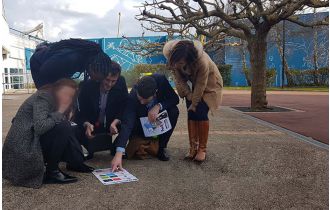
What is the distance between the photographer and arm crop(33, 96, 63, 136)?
2.84 meters

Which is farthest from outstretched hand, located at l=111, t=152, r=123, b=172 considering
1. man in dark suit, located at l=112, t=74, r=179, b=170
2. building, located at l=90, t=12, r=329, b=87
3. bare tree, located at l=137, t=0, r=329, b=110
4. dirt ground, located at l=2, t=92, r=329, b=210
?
building, located at l=90, t=12, r=329, b=87

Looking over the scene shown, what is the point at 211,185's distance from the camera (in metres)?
3.15

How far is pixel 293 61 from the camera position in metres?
27.2

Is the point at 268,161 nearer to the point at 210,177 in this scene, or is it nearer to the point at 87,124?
the point at 210,177

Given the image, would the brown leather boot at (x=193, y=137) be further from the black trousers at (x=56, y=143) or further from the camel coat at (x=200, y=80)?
the black trousers at (x=56, y=143)

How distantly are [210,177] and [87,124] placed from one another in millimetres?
1312

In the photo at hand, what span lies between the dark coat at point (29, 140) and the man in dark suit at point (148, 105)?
0.74m

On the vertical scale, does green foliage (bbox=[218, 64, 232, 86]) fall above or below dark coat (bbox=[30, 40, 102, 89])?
above

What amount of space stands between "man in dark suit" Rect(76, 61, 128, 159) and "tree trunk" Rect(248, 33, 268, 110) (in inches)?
256

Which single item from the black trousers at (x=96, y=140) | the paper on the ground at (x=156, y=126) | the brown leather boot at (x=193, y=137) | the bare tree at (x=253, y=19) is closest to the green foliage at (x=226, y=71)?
the bare tree at (x=253, y=19)

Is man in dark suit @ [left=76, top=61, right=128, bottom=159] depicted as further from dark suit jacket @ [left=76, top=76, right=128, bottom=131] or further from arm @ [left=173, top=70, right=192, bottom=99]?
arm @ [left=173, top=70, right=192, bottom=99]

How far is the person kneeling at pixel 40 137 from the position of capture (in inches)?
113

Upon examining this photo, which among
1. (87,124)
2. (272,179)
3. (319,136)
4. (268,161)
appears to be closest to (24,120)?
(87,124)

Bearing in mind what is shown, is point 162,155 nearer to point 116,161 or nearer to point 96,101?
point 116,161
